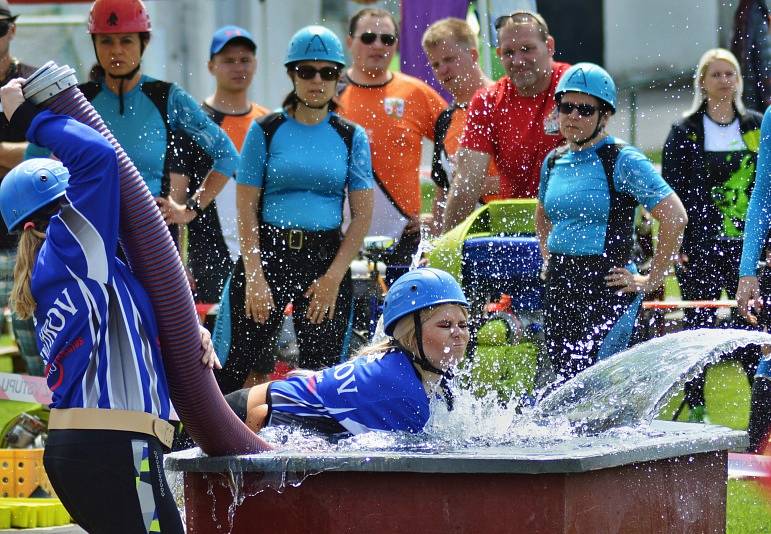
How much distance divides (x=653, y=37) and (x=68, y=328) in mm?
14222

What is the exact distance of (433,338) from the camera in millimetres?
5754

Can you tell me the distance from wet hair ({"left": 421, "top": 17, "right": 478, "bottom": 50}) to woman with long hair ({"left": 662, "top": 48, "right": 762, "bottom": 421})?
143cm

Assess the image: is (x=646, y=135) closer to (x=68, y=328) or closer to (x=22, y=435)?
(x=22, y=435)

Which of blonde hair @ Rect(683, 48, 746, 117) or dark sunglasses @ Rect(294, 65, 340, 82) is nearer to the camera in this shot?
dark sunglasses @ Rect(294, 65, 340, 82)

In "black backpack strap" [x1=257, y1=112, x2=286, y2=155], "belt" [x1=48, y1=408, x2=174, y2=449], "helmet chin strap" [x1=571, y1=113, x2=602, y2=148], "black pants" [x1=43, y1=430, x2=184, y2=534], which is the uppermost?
"black backpack strap" [x1=257, y1=112, x2=286, y2=155]

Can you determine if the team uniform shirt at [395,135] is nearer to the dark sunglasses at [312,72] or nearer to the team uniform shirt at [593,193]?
the dark sunglasses at [312,72]

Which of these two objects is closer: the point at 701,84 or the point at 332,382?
the point at 332,382

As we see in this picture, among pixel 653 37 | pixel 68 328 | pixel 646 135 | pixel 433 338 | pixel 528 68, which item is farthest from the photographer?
pixel 646 135

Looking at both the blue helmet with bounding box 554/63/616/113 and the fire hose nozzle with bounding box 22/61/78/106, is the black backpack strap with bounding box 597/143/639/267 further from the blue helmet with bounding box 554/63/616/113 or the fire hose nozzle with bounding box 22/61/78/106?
the fire hose nozzle with bounding box 22/61/78/106

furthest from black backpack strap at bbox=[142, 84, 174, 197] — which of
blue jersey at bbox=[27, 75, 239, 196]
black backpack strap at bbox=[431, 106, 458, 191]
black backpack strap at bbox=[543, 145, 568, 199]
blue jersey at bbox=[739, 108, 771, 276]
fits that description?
blue jersey at bbox=[739, 108, 771, 276]

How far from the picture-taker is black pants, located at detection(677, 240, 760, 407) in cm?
914

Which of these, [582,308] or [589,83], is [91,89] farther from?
[582,308]

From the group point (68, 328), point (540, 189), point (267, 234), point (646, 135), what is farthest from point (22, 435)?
point (646, 135)

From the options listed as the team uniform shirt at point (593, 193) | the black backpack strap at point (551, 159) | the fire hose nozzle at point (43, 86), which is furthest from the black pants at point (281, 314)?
the fire hose nozzle at point (43, 86)
